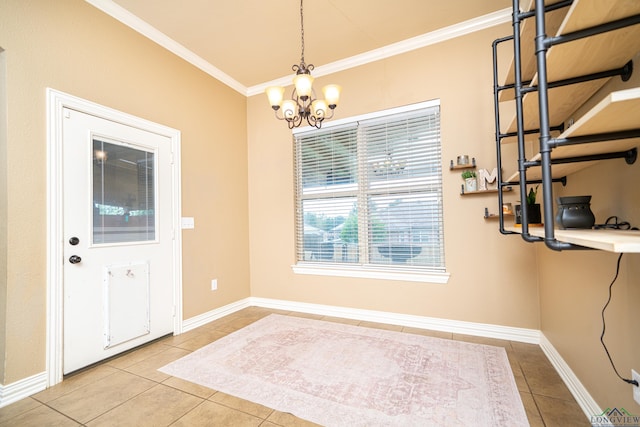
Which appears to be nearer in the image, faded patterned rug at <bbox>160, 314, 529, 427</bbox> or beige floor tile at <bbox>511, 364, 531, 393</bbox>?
faded patterned rug at <bbox>160, 314, 529, 427</bbox>

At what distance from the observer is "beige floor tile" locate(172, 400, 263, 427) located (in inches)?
65.1

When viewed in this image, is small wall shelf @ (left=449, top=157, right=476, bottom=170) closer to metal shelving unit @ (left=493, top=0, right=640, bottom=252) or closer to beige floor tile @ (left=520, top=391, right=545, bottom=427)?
metal shelving unit @ (left=493, top=0, right=640, bottom=252)

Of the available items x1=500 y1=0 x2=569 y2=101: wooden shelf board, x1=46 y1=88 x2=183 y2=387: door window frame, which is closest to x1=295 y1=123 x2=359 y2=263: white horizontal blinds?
x1=500 y1=0 x2=569 y2=101: wooden shelf board

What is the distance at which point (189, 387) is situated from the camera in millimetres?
2029

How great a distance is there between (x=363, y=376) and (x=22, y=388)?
237 cm

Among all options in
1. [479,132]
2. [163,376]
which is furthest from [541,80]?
[163,376]

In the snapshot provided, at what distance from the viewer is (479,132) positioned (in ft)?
9.24

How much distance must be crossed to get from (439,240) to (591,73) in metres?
1.93

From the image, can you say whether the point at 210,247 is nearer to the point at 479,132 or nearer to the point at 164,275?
the point at 164,275

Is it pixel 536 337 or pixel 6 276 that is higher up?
pixel 6 276

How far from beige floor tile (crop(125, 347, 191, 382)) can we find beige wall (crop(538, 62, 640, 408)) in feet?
9.15

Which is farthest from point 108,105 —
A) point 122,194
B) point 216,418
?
point 216,418

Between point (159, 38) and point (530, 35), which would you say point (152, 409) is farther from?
point (159, 38)

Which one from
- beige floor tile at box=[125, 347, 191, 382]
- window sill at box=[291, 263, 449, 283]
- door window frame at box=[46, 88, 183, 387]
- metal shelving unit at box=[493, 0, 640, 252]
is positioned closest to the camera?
metal shelving unit at box=[493, 0, 640, 252]
